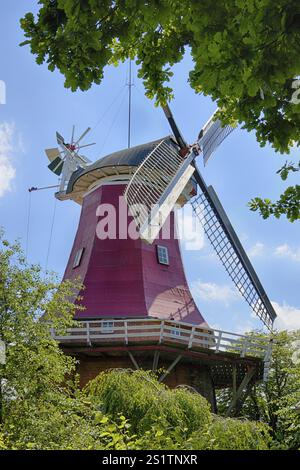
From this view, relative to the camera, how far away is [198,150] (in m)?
20.8

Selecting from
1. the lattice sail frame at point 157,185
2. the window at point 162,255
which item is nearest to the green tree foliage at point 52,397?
the lattice sail frame at point 157,185

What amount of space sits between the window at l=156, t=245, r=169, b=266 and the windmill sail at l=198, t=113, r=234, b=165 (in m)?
4.55

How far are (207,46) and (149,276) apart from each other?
14502 mm

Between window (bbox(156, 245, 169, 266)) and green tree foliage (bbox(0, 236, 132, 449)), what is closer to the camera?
green tree foliage (bbox(0, 236, 132, 449))

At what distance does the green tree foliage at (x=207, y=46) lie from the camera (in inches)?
136

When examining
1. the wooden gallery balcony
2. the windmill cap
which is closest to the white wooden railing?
the wooden gallery balcony

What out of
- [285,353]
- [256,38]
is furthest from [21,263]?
[285,353]

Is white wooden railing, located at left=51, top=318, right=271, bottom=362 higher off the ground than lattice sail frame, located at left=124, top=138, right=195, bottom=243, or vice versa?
lattice sail frame, located at left=124, top=138, right=195, bottom=243

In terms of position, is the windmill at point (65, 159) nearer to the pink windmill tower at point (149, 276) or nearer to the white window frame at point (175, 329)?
the pink windmill tower at point (149, 276)

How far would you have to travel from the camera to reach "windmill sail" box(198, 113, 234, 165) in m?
21.4

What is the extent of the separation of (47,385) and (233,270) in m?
12.6

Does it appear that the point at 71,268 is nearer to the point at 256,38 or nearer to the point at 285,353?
the point at 285,353

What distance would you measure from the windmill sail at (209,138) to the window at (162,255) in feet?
14.9

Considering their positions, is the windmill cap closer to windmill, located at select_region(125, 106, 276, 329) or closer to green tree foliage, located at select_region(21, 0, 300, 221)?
windmill, located at select_region(125, 106, 276, 329)
